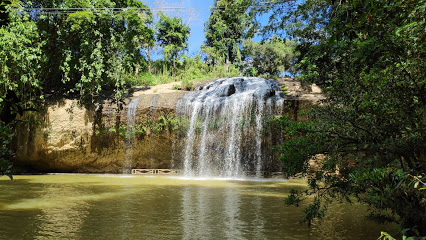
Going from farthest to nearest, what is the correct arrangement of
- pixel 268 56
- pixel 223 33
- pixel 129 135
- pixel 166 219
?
pixel 268 56 → pixel 223 33 → pixel 129 135 → pixel 166 219

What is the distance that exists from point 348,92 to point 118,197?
17.2ft

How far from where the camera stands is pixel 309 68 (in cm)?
1573

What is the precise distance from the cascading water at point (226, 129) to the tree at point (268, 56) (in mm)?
18410

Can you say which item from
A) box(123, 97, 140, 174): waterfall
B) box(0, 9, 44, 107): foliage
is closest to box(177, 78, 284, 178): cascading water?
box(123, 97, 140, 174): waterfall

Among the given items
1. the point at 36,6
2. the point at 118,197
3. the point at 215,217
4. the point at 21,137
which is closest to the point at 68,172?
the point at 21,137

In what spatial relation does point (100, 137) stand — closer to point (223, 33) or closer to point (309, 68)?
point (309, 68)

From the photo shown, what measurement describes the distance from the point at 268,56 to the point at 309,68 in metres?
18.3

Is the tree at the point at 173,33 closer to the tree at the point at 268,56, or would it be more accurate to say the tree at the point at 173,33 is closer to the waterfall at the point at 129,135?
the tree at the point at 268,56

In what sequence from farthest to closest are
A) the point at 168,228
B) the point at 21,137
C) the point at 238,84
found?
the point at 238,84
the point at 21,137
the point at 168,228

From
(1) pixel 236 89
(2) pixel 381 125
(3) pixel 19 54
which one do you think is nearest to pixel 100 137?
(3) pixel 19 54

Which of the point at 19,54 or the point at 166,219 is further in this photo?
the point at 19,54

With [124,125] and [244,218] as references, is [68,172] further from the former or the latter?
[244,218]

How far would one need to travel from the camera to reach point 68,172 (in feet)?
50.8

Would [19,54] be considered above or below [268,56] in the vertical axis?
below
